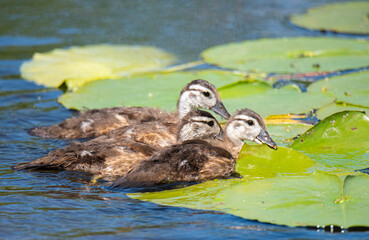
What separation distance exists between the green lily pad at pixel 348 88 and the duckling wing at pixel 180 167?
8.92 ft

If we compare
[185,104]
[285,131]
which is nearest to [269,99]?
[285,131]

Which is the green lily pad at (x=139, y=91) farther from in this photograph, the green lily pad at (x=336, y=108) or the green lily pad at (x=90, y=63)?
the green lily pad at (x=336, y=108)

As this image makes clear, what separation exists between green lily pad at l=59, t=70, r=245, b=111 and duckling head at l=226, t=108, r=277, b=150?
173cm

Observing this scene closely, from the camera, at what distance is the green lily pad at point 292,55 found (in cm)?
1071

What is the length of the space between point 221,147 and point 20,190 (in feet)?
8.15

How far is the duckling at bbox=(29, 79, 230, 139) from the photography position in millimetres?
8383

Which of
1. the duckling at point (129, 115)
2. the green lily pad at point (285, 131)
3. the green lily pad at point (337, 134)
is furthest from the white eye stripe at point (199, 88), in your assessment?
the green lily pad at point (337, 134)

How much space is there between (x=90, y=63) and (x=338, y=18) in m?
6.40

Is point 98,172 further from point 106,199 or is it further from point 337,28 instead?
point 337,28

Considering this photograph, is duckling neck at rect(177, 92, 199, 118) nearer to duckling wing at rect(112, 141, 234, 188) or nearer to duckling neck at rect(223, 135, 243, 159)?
duckling neck at rect(223, 135, 243, 159)

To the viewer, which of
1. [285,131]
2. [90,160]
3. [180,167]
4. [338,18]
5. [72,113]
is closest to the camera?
[180,167]

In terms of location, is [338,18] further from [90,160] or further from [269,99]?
[90,160]

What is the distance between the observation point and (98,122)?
846cm

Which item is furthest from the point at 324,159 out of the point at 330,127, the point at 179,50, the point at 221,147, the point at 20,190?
the point at 179,50
